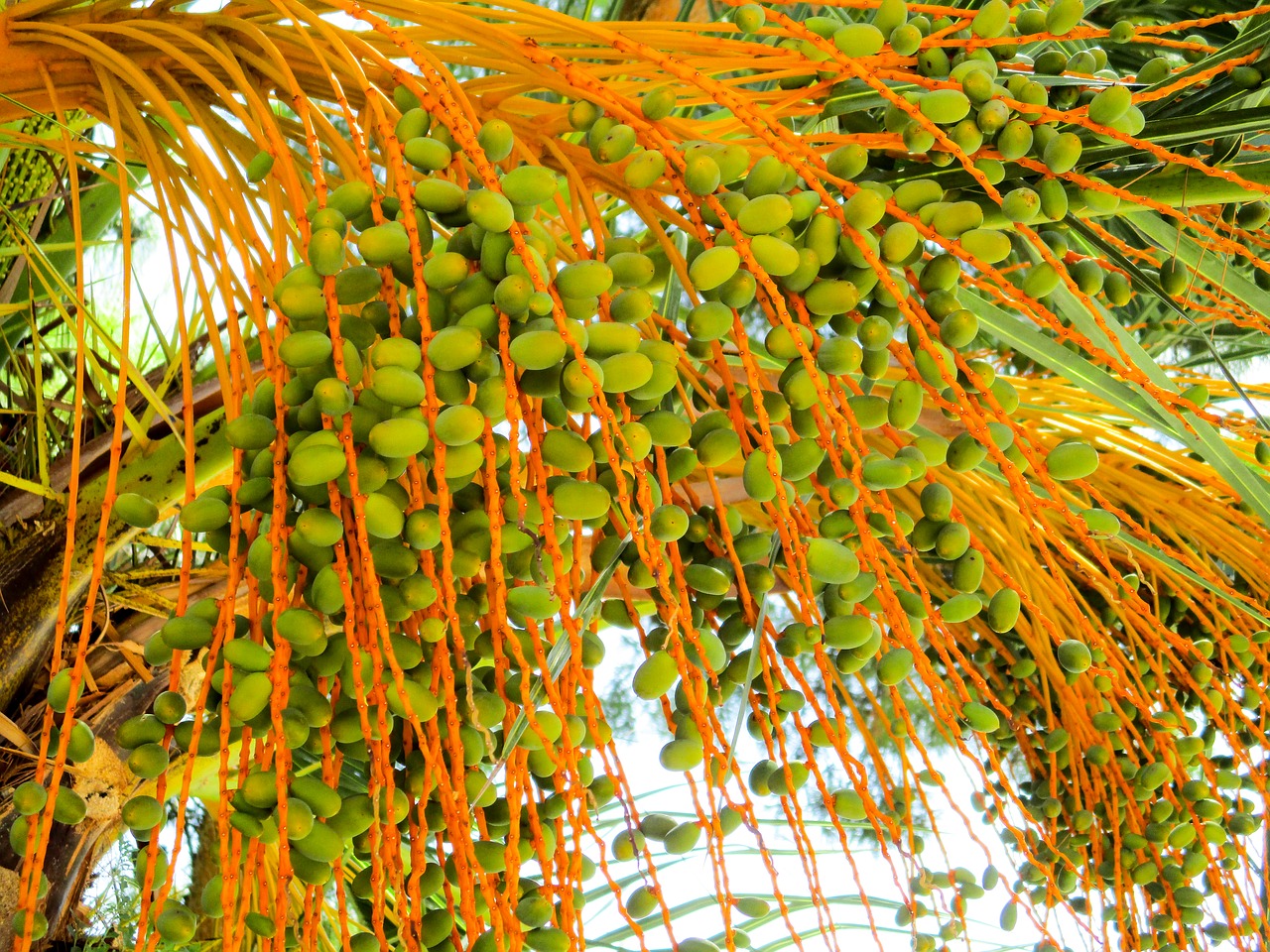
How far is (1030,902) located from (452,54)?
109cm

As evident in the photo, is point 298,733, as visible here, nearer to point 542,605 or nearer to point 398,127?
point 542,605

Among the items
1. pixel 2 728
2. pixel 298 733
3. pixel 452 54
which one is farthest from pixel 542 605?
pixel 2 728

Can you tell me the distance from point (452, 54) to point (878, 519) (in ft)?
1.46

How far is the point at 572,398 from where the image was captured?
0.60 metres

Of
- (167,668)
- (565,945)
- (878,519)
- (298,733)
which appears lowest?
(565,945)

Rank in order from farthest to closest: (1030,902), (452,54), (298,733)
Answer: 1. (1030,902)
2. (452,54)
3. (298,733)

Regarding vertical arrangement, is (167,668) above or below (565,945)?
above

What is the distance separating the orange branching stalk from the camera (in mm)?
586

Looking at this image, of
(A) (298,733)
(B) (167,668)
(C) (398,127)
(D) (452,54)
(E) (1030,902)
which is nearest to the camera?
(A) (298,733)

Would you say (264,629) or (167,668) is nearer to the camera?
(264,629)

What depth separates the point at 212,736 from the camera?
61cm

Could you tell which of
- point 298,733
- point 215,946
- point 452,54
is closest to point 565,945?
point 298,733

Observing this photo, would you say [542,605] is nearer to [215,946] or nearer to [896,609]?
[896,609]

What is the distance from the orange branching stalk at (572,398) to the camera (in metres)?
0.59
